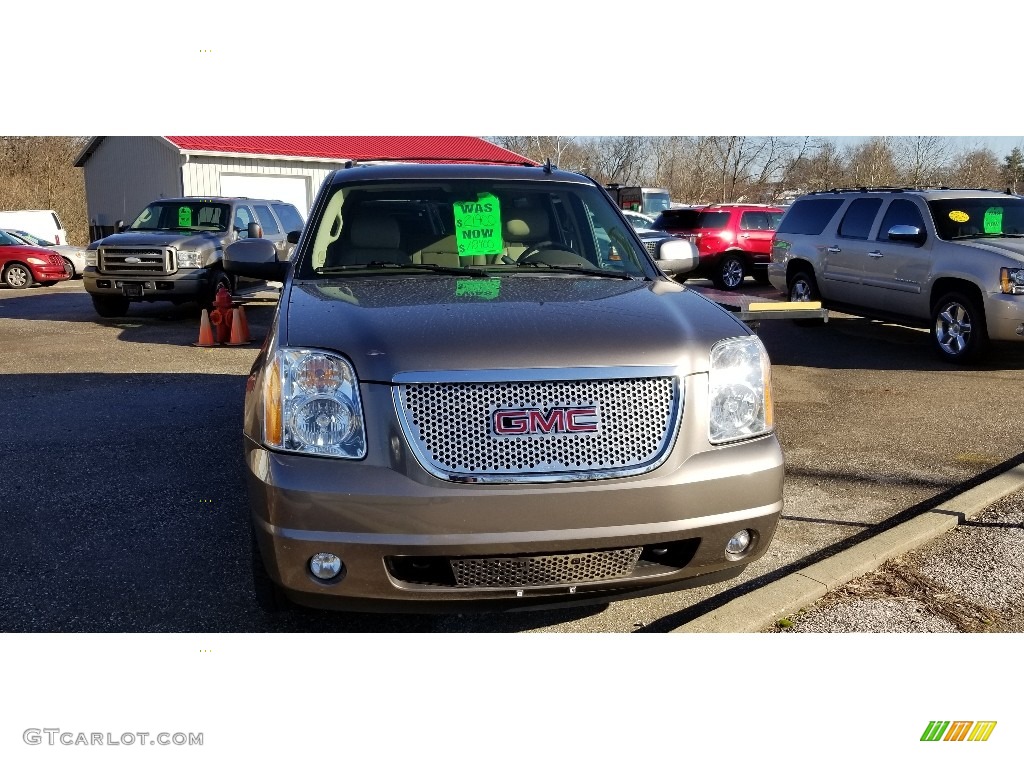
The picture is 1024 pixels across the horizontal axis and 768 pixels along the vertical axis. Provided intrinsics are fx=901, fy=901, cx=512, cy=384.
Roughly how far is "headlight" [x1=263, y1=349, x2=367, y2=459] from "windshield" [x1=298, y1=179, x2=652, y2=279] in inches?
48.9

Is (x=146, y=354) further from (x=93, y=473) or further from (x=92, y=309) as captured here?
(x=92, y=309)

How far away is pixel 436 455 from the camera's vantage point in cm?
278

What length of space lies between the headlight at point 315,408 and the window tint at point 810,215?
33.3 feet

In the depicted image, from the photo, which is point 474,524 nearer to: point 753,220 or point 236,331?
point 236,331

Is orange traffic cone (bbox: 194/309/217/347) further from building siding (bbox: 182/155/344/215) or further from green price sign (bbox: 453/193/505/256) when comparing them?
building siding (bbox: 182/155/344/215)

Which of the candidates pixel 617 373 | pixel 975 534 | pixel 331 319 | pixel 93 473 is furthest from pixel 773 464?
pixel 93 473

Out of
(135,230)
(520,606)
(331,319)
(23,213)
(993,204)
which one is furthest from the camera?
(23,213)

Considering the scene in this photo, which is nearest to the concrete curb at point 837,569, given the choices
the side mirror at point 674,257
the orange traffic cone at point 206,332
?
the side mirror at point 674,257

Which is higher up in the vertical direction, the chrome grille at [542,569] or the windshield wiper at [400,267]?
the windshield wiper at [400,267]

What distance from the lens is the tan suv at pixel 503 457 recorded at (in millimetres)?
2746

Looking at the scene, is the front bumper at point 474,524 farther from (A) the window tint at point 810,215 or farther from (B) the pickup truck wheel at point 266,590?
(A) the window tint at point 810,215

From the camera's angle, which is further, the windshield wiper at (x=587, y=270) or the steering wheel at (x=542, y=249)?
the steering wheel at (x=542, y=249)

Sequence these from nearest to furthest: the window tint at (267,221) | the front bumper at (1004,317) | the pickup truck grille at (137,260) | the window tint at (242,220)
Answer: the front bumper at (1004,317) < the pickup truck grille at (137,260) < the window tint at (242,220) < the window tint at (267,221)

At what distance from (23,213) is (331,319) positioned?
28.4 meters
